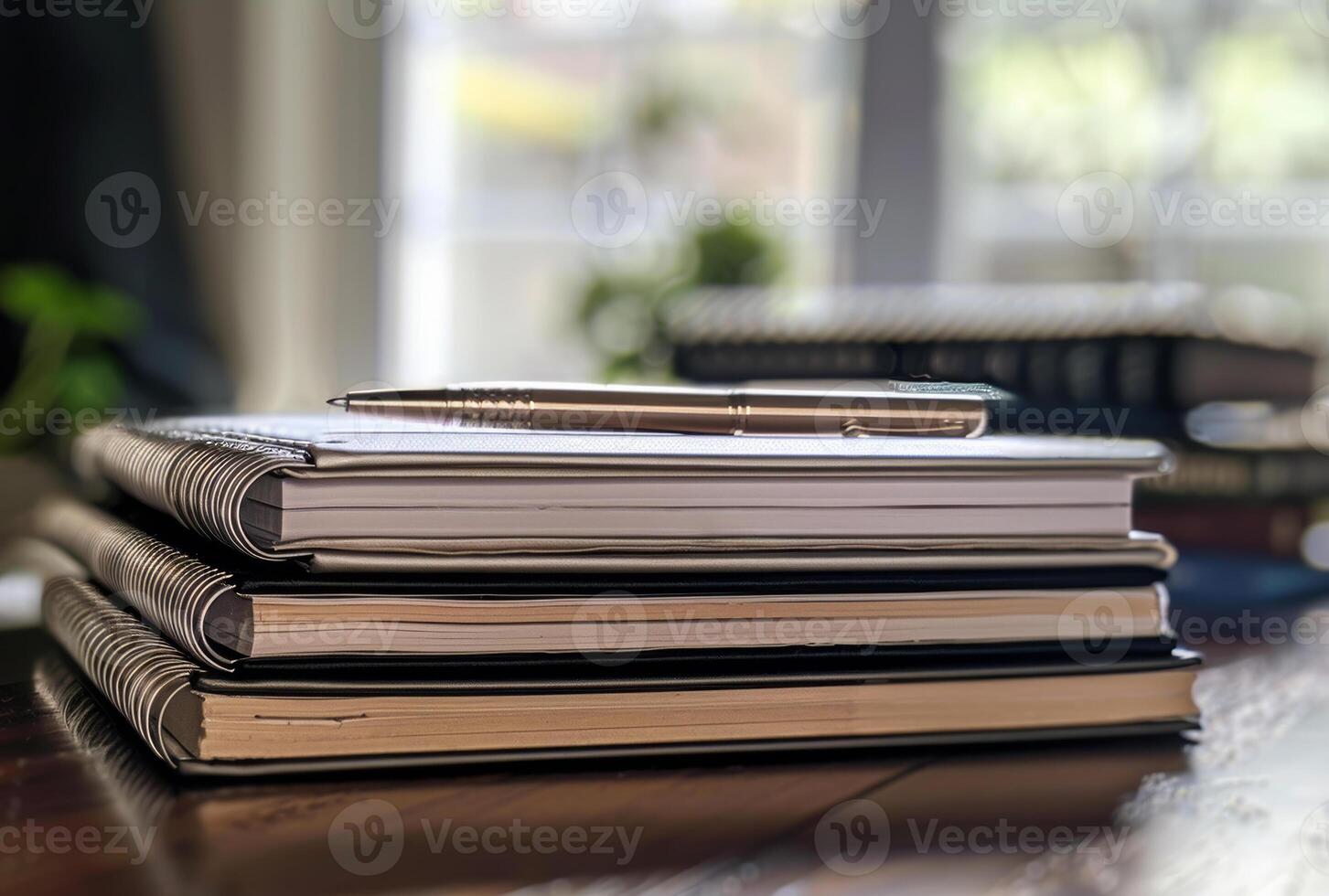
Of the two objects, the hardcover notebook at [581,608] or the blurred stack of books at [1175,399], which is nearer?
the hardcover notebook at [581,608]

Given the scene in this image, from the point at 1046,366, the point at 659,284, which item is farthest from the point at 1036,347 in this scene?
the point at 659,284

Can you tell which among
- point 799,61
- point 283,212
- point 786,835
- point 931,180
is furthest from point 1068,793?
point 283,212

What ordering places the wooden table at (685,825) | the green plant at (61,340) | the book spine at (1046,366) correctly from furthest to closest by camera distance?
the green plant at (61,340), the book spine at (1046,366), the wooden table at (685,825)

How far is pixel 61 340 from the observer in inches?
80.0

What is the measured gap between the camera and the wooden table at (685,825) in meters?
0.28

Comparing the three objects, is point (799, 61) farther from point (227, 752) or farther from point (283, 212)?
point (227, 752)

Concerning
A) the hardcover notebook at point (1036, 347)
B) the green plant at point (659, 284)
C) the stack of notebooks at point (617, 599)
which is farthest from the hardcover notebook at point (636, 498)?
the green plant at point (659, 284)

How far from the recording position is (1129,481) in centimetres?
42

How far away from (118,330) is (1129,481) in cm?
218

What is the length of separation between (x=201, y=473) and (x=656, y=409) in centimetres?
14

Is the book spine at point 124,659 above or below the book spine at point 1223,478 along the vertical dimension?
below

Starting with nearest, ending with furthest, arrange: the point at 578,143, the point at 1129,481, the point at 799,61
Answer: the point at 1129,481 → the point at 799,61 → the point at 578,143

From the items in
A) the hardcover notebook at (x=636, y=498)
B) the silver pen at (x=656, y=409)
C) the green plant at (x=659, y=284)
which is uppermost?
the green plant at (x=659, y=284)

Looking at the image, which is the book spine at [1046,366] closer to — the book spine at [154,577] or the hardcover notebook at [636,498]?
the hardcover notebook at [636,498]
